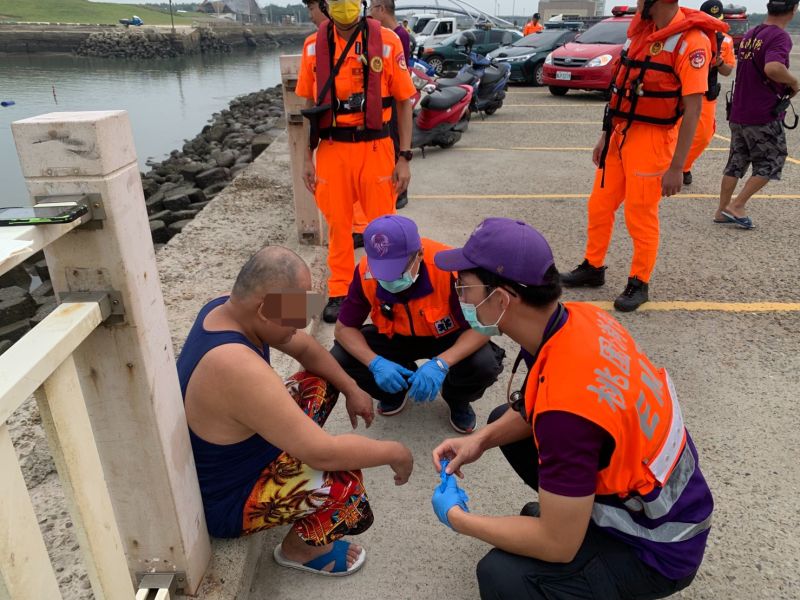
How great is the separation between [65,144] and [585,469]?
143 cm

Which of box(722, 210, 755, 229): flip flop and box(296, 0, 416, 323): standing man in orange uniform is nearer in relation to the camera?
box(296, 0, 416, 323): standing man in orange uniform

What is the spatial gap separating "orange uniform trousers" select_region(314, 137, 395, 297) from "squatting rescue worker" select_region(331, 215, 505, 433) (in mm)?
1027

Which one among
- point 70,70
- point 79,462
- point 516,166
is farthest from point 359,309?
point 70,70

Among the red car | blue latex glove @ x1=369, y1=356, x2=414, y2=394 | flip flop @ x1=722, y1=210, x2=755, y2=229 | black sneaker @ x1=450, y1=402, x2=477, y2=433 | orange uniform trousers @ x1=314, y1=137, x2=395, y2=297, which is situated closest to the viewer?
blue latex glove @ x1=369, y1=356, x2=414, y2=394

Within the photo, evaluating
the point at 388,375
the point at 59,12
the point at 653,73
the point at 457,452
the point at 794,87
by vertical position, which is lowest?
the point at 59,12

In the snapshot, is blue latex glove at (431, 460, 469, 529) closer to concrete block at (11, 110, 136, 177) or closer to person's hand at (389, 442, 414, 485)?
person's hand at (389, 442, 414, 485)

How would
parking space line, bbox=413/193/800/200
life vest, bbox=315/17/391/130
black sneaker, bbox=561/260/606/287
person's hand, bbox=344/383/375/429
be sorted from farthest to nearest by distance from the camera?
parking space line, bbox=413/193/800/200 → black sneaker, bbox=561/260/606/287 → life vest, bbox=315/17/391/130 → person's hand, bbox=344/383/375/429

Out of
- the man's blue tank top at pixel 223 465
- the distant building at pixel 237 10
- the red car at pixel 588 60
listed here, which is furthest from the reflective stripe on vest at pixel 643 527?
the distant building at pixel 237 10

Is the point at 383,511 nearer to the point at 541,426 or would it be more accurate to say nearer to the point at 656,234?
the point at 541,426

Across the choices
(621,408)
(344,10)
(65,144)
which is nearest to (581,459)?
(621,408)

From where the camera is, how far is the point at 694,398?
3170mm

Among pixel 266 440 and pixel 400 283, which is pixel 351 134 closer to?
pixel 400 283

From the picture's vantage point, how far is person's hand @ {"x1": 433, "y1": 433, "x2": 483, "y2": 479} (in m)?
2.05

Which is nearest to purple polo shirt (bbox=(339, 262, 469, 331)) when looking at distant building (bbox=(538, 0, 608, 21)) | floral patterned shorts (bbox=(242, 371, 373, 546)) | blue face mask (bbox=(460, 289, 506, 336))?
blue face mask (bbox=(460, 289, 506, 336))
